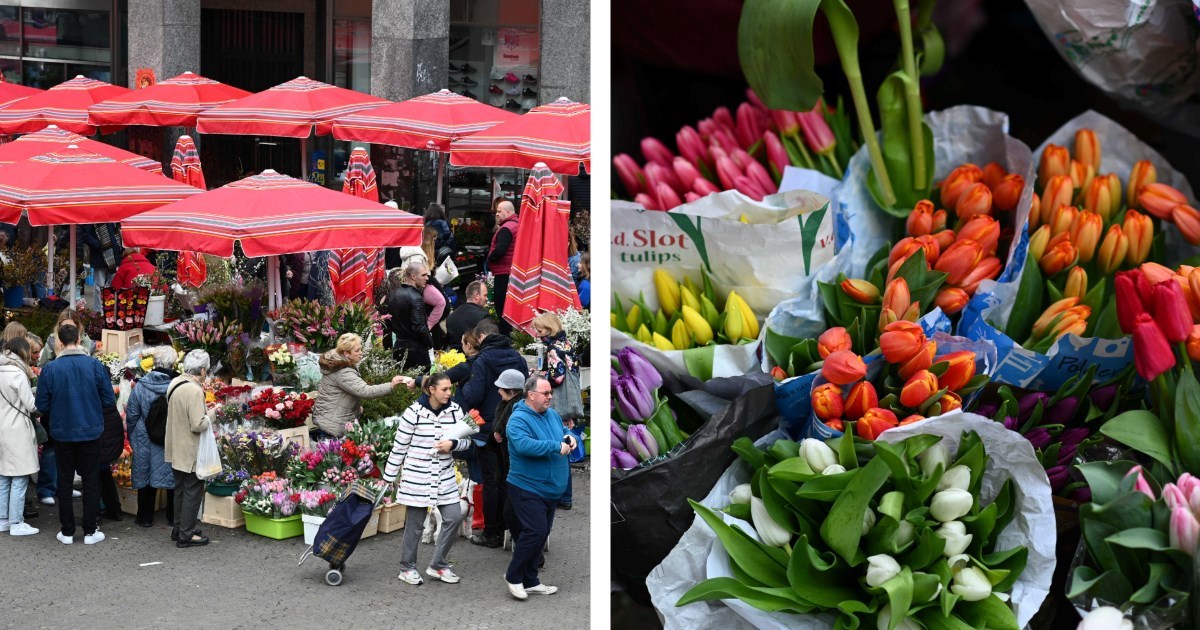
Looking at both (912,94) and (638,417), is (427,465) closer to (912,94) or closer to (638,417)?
(638,417)

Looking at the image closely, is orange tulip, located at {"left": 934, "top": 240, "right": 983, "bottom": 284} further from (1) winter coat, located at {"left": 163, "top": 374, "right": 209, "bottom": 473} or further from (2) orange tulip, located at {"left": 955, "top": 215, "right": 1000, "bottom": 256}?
(1) winter coat, located at {"left": 163, "top": 374, "right": 209, "bottom": 473}

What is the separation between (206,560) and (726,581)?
498cm

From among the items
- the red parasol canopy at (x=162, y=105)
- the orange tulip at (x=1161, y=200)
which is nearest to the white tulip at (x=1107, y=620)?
the orange tulip at (x=1161, y=200)

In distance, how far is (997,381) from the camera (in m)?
2.11

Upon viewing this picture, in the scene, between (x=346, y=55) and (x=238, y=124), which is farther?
(x=346, y=55)

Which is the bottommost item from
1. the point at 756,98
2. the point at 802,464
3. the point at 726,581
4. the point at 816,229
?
the point at 726,581

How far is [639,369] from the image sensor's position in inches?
86.1

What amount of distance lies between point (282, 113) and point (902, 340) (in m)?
9.55

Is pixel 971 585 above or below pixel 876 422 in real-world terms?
below

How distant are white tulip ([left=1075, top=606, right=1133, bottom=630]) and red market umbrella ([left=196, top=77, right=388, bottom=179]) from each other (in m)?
9.52

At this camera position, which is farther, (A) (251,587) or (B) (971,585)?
(A) (251,587)

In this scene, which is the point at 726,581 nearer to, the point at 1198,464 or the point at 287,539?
the point at 1198,464

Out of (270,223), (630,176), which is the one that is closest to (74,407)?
(270,223)

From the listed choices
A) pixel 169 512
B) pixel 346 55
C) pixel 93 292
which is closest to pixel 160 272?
pixel 93 292
